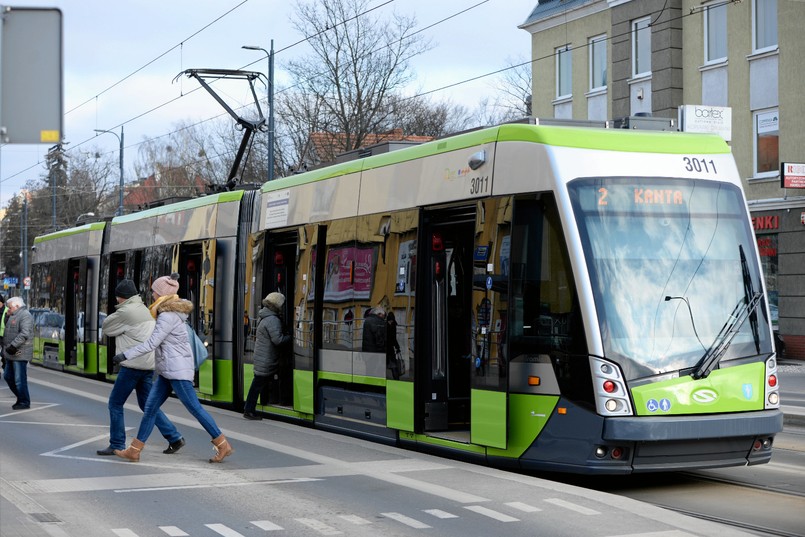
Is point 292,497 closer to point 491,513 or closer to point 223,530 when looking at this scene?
point 223,530

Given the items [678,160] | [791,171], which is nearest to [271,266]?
[678,160]

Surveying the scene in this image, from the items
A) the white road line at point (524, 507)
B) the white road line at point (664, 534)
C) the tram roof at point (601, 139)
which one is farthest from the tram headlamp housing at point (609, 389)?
the tram roof at point (601, 139)

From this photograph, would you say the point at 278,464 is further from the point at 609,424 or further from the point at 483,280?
the point at 609,424

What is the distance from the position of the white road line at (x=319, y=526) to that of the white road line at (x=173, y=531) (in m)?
0.80

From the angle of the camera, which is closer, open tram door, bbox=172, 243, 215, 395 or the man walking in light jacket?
the man walking in light jacket

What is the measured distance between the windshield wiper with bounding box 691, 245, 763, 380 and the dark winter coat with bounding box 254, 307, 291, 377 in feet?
21.0

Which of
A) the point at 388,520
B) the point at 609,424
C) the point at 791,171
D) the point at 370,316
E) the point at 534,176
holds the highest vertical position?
the point at 791,171

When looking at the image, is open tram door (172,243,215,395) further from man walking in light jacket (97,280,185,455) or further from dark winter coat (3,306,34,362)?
man walking in light jacket (97,280,185,455)

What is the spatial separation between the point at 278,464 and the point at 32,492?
7.76ft

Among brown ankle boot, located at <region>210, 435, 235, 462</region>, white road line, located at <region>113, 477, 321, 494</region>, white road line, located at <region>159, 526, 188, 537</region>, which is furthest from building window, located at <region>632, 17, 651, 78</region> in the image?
white road line, located at <region>159, 526, 188, 537</region>

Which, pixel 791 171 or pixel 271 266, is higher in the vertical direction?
pixel 791 171

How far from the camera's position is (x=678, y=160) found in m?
10.3

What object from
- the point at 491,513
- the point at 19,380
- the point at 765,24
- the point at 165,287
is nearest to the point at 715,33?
the point at 765,24

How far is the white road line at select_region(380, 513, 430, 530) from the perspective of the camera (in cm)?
793
